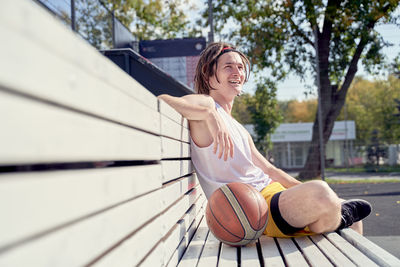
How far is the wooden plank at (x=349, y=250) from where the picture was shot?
6.26 ft

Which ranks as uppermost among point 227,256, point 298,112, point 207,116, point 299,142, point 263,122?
point 298,112

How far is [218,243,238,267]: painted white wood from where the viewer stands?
1982 millimetres

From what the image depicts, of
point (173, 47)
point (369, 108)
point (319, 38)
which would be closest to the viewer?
point (173, 47)

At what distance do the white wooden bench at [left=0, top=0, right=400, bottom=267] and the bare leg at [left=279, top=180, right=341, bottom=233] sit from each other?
989mm

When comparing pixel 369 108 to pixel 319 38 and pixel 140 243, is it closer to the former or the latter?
pixel 319 38

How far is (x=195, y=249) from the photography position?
228 centimetres

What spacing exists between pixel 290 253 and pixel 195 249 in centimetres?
55

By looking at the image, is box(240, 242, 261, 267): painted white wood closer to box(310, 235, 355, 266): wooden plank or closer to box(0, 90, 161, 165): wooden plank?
box(310, 235, 355, 266): wooden plank

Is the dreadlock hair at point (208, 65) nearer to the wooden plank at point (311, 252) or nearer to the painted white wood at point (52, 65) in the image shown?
the wooden plank at point (311, 252)

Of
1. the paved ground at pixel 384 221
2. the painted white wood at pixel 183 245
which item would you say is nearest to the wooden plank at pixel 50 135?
the painted white wood at pixel 183 245

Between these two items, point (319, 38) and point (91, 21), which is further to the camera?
point (319, 38)

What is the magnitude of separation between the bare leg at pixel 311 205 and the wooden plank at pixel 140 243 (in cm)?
81

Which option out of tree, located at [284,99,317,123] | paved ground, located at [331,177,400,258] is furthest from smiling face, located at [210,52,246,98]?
tree, located at [284,99,317,123]

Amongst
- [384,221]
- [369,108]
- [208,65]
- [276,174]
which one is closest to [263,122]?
[384,221]
